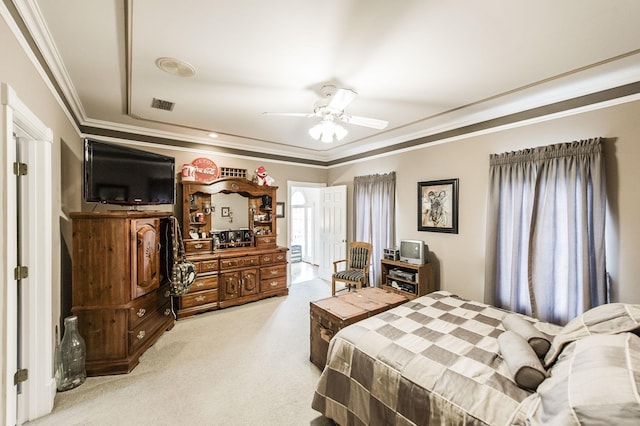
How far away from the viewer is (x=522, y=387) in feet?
4.24

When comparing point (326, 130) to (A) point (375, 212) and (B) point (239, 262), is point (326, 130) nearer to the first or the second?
(A) point (375, 212)

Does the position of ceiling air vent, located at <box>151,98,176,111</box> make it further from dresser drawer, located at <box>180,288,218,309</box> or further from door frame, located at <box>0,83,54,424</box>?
dresser drawer, located at <box>180,288,218,309</box>

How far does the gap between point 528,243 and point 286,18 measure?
3127 mm

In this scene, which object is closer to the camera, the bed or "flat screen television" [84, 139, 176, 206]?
the bed

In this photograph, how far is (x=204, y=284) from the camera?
12.2 ft

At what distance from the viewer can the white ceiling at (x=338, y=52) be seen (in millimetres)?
1522

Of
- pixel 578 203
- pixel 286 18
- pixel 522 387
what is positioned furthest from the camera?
pixel 578 203

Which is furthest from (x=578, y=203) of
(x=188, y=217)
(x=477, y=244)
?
(x=188, y=217)

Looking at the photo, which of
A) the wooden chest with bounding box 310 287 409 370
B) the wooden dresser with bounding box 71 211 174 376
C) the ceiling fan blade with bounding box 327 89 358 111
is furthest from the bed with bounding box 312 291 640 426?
the wooden dresser with bounding box 71 211 174 376

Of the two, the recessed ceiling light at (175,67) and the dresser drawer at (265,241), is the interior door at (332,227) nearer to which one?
the dresser drawer at (265,241)

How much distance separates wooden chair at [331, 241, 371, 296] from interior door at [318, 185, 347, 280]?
449 millimetres

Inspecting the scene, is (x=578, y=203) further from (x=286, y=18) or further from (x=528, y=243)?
(x=286, y=18)

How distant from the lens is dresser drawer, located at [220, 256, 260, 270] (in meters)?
3.92

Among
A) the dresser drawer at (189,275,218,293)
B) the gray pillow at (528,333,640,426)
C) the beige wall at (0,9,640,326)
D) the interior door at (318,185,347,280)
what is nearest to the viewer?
the gray pillow at (528,333,640,426)
